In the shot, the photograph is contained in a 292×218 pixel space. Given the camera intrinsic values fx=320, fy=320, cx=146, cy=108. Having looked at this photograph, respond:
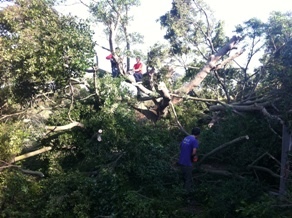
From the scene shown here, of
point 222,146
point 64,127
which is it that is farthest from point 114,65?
point 222,146

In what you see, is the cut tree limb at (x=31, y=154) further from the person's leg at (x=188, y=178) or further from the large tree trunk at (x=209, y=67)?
the large tree trunk at (x=209, y=67)

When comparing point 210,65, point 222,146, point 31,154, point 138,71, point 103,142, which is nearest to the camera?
point 222,146

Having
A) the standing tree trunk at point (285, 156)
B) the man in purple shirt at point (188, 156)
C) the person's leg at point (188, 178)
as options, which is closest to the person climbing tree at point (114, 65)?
the man in purple shirt at point (188, 156)

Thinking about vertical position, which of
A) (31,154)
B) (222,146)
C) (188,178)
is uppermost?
(222,146)

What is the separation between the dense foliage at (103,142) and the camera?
531cm

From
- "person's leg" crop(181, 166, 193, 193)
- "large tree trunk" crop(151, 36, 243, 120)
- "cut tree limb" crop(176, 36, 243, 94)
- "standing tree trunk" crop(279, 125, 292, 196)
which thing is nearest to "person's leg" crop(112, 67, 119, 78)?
"large tree trunk" crop(151, 36, 243, 120)

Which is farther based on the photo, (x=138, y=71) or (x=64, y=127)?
(x=138, y=71)

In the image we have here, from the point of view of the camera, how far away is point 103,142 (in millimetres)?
6934

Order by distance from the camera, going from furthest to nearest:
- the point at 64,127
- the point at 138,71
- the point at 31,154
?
the point at 138,71 → the point at 31,154 → the point at 64,127

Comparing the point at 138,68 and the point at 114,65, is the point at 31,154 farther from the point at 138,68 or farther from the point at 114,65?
the point at 138,68

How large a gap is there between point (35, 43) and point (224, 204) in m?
4.70

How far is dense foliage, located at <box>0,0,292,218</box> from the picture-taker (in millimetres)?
5312

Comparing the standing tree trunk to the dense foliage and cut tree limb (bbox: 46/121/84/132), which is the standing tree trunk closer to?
the dense foliage

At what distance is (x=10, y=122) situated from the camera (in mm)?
8195
